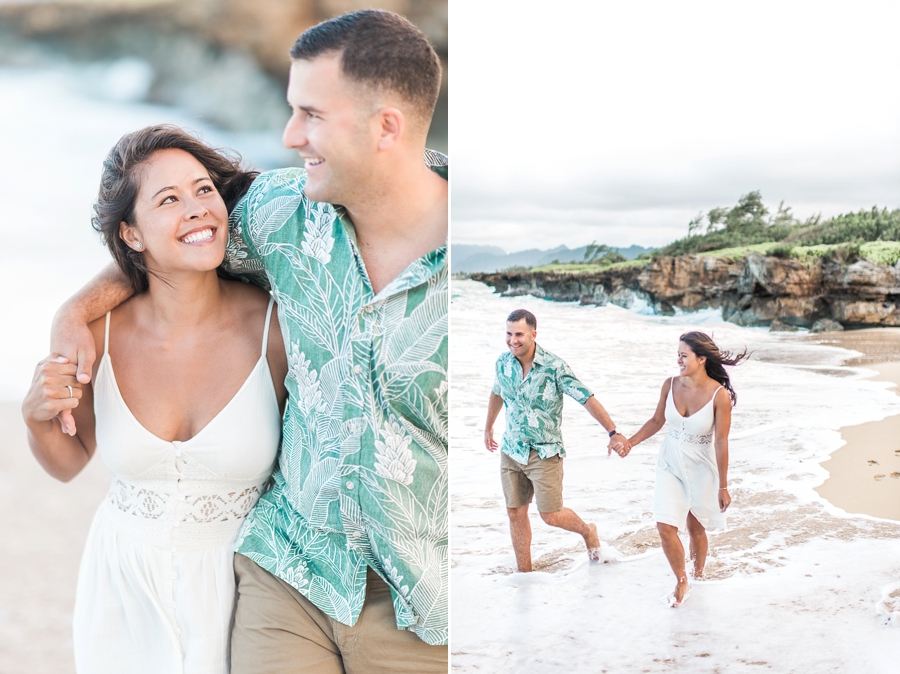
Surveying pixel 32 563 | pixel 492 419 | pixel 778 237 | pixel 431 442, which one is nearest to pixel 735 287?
pixel 778 237

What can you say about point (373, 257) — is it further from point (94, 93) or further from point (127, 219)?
point (94, 93)

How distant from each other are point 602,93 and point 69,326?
1743mm

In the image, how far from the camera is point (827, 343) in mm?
2588

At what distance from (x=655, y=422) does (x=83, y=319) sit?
5.73 ft

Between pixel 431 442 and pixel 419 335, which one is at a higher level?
pixel 419 335

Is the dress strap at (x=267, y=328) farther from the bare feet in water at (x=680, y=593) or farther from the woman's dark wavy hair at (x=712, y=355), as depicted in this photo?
the bare feet in water at (x=680, y=593)

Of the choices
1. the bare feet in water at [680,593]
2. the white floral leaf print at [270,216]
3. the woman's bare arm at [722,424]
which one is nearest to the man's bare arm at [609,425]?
the woman's bare arm at [722,424]

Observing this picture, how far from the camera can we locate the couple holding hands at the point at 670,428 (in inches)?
96.2

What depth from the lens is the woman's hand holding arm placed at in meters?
1.27

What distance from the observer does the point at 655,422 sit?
2453mm

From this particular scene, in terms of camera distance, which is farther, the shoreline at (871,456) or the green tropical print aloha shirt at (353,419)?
the shoreline at (871,456)

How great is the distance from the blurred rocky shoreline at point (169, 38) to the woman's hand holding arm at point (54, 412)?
99cm

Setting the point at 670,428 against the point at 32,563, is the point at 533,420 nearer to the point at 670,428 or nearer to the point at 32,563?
the point at 670,428

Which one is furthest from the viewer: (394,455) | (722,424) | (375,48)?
(722,424)
